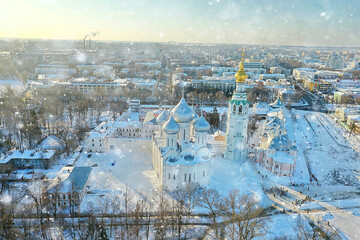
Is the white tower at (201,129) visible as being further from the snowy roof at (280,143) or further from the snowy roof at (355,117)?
the snowy roof at (355,117)

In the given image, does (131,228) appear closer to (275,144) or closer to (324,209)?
(324,209)

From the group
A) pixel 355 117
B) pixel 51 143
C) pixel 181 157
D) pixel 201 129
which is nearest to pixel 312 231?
pixel 181 157

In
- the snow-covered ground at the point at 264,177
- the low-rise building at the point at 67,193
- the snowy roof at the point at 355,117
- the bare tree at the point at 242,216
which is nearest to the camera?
the bare tree at the point at 242,216

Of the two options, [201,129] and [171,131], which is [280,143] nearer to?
[201,129]

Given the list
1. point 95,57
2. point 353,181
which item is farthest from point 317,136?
point 95,57

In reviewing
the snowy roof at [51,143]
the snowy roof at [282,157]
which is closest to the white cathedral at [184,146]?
the snowy roof at [282,157]

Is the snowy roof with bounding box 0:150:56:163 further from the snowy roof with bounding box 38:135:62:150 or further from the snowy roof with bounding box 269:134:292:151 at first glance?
the snowy roof with bounding box 269:134:292:151

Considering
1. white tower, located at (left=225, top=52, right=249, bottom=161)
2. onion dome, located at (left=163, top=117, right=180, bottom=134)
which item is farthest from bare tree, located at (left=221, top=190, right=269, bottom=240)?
white tower, located at (left=225, top=52, right=249, bottom=161)

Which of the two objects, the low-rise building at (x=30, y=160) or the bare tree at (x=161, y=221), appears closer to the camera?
the bare tree at (x=161, y=221)
